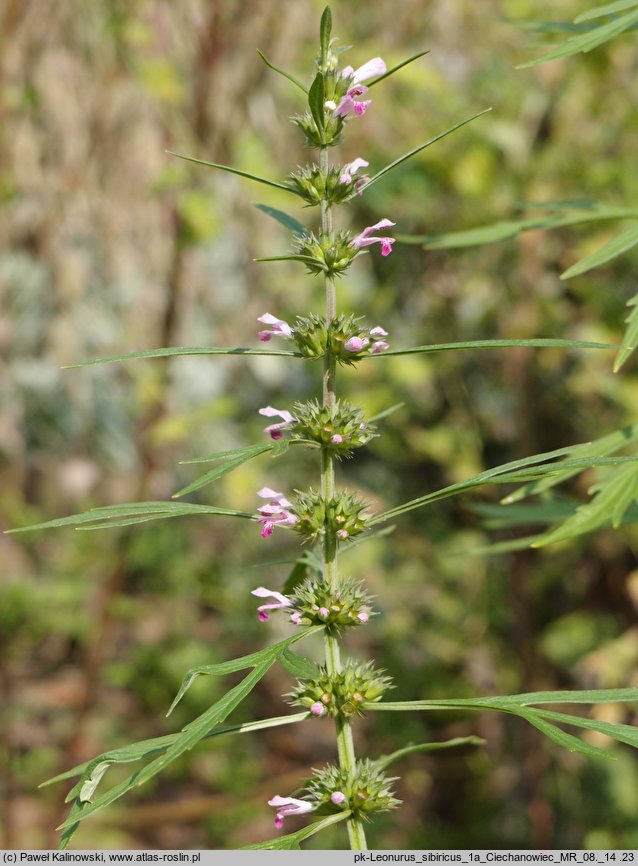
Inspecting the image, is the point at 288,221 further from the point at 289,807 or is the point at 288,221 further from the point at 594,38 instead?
the point at 289,807

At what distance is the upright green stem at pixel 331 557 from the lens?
2.24 feet

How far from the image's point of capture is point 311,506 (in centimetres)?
74

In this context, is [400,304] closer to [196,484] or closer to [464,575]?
[464,575]

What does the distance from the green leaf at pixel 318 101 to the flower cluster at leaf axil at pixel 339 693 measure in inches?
16.3

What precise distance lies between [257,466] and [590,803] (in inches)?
51.7

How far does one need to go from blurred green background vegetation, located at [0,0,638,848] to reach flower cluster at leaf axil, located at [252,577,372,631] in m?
1.52

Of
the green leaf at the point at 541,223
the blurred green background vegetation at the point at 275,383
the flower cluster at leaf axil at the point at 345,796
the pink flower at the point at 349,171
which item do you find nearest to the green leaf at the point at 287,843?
the flower cluster at leaf axil at the point at 345,796

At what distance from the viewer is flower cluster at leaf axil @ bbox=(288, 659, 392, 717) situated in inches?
27.6

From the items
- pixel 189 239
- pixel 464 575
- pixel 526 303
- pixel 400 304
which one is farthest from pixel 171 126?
pixel 464 575

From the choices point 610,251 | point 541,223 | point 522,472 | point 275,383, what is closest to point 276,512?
point 522,472

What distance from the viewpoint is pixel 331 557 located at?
2.38 feet

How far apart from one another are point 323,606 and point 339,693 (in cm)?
7

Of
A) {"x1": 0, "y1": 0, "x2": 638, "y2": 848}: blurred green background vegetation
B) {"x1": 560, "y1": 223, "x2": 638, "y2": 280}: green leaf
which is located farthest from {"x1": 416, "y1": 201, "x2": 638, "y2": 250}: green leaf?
{"x1": 0, "y1": 0, "x2": 638, "y2": 848}: blurred green background vegetation

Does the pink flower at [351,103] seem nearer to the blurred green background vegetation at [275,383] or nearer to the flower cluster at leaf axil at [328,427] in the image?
the flower cluster at leaf axil at [328,427]
